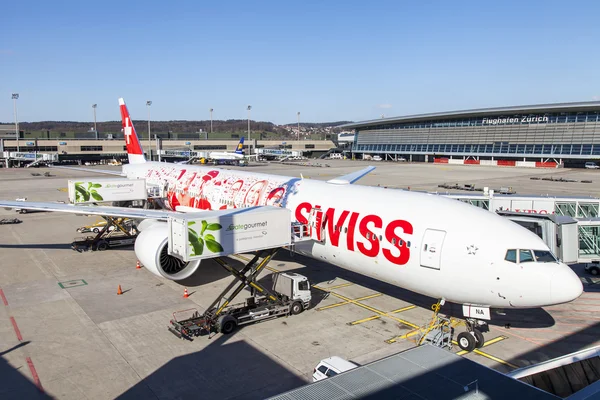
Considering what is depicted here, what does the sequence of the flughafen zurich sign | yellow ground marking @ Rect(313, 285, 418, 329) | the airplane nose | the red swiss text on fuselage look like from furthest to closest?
the flughafen zurich sign < yellow ground marking @ Rect(313, 285, 418, 329) < the red swiss text on fuselage < the airplane nose

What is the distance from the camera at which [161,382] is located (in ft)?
43.1

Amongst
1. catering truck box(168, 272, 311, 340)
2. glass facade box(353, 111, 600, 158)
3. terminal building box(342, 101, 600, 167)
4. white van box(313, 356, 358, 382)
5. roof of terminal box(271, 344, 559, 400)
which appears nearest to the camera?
roof of terminal box(271, 344, 559, 400)

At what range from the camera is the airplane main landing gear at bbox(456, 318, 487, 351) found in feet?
49.1

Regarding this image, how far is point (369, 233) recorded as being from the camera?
668 inches

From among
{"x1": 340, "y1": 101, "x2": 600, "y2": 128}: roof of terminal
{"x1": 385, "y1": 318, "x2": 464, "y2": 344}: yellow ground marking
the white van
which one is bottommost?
{"x1": 385, "y1": 318, "x2": 464, "y2": 344}: yellow ground marking

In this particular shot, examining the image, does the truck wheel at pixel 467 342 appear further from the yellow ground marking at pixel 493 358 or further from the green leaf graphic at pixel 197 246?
the green leaf graphic at pixel 197 246

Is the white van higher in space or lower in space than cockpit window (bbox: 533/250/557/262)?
lower

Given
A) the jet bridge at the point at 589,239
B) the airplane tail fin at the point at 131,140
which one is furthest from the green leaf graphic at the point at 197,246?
the airplane tail fin at the point at 131,140

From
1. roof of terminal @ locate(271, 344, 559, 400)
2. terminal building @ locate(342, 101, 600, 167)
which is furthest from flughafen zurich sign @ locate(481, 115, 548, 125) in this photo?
roof of terminal @ locate(271, 344, 559, 400)

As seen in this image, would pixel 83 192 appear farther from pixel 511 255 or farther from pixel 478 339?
pixel 511 255

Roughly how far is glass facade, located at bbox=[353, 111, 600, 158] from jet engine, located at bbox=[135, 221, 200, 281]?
99.8 metres

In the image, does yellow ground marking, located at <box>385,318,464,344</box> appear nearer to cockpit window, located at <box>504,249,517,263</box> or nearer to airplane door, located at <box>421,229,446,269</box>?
airplane door, located at <box>421,229,446,269</box>

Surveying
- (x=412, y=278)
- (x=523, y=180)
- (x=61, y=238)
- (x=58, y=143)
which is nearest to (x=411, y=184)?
(x=523, y=180)

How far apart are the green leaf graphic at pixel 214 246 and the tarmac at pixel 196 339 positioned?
3.00m
